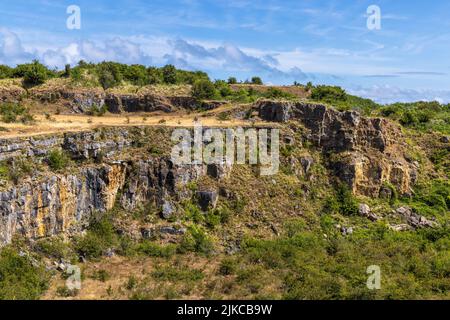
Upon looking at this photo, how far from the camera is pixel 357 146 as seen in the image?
112 ft

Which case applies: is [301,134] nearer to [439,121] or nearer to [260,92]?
[260,92]

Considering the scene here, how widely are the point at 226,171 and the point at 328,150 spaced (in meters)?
8.84

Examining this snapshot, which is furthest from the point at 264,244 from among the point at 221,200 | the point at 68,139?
the point at 68,139

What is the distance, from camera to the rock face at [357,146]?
3325 centimetres

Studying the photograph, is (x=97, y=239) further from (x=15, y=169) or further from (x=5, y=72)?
(x=5, y=72)

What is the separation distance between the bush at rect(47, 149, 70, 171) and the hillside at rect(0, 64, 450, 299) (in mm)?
99

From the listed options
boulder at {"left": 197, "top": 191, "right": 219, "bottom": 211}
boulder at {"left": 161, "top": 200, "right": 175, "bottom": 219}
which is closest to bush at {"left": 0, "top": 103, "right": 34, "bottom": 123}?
boulder at {"left": 161, "top": 200, "right": 175, "bottom": 219}

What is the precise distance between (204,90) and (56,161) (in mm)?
19050

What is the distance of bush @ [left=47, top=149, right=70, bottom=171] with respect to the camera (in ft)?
84.5

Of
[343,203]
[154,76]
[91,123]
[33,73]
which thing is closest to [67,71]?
[33,73]

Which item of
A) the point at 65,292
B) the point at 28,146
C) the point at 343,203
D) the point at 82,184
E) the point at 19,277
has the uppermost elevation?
the point at 28,146

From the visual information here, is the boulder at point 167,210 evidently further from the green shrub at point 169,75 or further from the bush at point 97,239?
the green shrub at point 169,75

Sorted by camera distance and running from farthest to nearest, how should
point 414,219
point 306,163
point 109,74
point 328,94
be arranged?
point 328,94 → point 109,74 → point 306,163 → point 414,219
